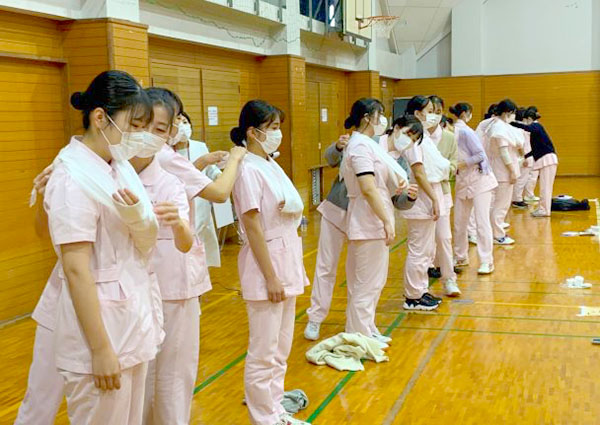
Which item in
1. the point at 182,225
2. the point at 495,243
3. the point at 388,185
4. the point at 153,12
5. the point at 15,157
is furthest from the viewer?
the point at 495,243

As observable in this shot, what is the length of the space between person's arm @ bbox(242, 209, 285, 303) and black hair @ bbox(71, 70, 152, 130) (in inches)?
44.4

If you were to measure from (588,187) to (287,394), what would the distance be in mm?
12609

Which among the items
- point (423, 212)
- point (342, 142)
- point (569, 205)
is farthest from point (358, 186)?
point (569, 205)

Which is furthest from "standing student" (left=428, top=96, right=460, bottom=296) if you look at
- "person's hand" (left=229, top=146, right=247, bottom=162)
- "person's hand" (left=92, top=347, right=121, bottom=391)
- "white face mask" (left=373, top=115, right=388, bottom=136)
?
"person's hand" (left=92, top=347, right=121, bottom=391)

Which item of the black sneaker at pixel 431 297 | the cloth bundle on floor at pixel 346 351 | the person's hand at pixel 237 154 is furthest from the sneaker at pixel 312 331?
the person's hand at pixel 237 154

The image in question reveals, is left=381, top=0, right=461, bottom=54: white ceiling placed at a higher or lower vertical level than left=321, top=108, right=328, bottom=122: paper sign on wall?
higher

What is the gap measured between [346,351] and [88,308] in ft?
9.21

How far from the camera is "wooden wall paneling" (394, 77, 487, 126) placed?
56.7 feet

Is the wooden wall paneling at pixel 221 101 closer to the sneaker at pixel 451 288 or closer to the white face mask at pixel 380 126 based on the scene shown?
the sneaker at pixel 451 288

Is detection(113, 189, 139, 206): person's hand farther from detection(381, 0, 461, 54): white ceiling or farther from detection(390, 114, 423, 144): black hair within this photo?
detection(381, 0, 461, 54): white ceiling

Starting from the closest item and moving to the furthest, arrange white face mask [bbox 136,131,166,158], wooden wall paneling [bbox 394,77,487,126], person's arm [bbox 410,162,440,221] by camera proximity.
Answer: white face mask [bbox 136,131,166,158] < person's arm [bbox 410,162,440,221] < wooden wall paneling [bbox 394,77,487,126]

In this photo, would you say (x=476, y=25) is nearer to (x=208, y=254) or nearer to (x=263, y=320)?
(x=208, y=254)

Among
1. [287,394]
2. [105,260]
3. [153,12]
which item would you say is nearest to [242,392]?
[287,394]

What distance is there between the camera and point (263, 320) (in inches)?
128
